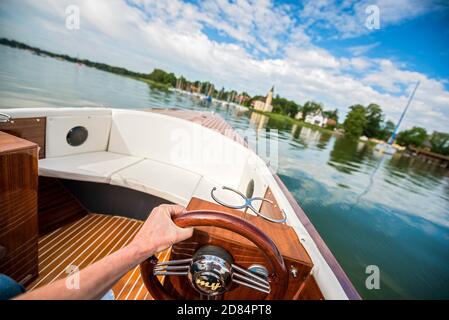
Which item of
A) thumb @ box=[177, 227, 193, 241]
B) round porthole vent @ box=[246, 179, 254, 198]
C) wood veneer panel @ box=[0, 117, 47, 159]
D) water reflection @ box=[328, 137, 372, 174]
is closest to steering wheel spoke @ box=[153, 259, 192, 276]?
thumb @ box=[177, 227, 193, 241]

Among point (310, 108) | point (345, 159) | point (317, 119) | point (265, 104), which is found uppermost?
point (310, 108)

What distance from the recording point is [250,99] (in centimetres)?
5619

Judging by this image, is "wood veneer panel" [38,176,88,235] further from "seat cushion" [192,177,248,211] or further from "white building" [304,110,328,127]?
"white building" [304,110,328,127]

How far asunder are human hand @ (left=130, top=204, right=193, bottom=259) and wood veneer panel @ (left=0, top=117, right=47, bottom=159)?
174 centimetres

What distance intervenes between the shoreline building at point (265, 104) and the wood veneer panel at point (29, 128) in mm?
54160

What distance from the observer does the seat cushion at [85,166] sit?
1737 mm

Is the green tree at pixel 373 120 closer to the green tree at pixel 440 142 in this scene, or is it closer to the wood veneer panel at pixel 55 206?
the green tree at pixel 440 142

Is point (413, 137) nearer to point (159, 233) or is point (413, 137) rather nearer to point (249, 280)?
point (249, 280)

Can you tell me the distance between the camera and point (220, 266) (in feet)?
2.12

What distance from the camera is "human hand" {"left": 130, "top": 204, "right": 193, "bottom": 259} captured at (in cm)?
52

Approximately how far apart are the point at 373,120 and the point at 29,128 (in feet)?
173

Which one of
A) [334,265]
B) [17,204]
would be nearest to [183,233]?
[334,265]
